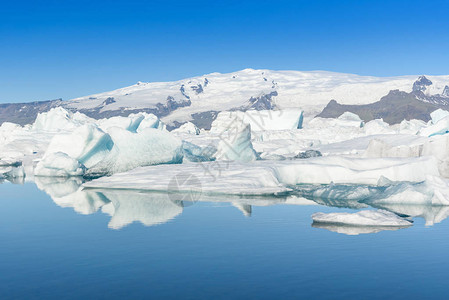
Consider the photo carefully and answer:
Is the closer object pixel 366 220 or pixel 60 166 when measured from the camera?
pixel 366 220

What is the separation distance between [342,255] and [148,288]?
115 inches

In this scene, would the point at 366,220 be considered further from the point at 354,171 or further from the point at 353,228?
the point at 354,171

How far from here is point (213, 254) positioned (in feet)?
24.4

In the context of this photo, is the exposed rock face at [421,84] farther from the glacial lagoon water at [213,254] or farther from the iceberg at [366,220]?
the glacial lagoon water at [213,254]

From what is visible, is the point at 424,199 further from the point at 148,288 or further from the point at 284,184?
the point at 148,288

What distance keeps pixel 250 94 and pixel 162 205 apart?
13072cm

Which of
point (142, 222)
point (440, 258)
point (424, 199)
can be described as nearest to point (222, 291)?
point (440, 258)

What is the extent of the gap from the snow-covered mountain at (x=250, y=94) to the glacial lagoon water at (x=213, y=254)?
275ft

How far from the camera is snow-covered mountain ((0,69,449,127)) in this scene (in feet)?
375

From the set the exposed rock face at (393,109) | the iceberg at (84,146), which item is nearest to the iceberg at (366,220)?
the iceberg at (84,146)

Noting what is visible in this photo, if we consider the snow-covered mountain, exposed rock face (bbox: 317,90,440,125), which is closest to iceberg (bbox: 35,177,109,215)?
exposed rock face (bbox: 317,90,440,125)

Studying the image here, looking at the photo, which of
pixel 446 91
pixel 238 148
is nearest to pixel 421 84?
pixel 446 91

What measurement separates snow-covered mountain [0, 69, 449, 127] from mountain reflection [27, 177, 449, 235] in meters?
80.9

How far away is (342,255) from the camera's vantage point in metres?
7.35
